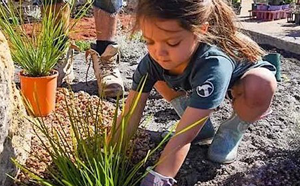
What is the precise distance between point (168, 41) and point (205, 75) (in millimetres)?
182

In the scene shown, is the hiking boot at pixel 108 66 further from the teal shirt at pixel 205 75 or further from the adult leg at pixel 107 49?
the teal shirt at pixel 205 75

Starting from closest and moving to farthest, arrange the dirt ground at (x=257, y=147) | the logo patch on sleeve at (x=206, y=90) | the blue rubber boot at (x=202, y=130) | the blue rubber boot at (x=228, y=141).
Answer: the logo patch on sleeve at (x=206, y=90), the dirt ground at (x=257, y=147), the blue rubber boot at (x=228, y=141), the blue rubber boot at (x=202, y=130)

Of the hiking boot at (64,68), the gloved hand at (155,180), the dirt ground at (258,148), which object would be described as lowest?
the dirt ground at (258,148)

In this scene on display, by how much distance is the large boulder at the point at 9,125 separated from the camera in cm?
183

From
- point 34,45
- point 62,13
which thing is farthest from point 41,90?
point 62,13

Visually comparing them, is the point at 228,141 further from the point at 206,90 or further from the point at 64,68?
the point at 64,68

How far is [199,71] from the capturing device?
1971 mm

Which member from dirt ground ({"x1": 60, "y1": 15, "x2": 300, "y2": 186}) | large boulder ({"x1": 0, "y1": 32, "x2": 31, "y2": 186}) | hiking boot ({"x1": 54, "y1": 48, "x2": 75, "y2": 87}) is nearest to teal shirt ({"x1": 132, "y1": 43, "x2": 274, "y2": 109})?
dirt ground ({"x1": 60, "y1": 15, "x2": 300, "y2": 186})

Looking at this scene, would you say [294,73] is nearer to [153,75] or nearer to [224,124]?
[224,124]

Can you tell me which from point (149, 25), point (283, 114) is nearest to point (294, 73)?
point (283, 114)

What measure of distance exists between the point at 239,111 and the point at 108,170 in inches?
28.7

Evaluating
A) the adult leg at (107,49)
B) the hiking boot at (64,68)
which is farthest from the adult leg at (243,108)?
the hiking boot at (64,68)

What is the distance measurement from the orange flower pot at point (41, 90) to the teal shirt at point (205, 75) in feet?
1.67

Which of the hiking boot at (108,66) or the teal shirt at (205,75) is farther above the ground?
the teal shirt at (205,75)
